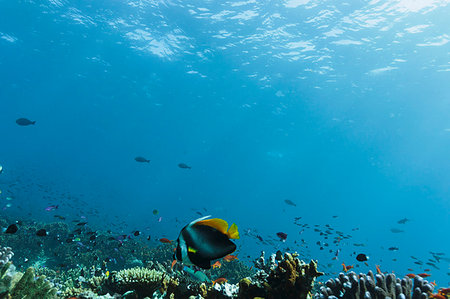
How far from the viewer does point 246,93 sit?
37938 mm

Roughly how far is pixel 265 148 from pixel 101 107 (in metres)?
42.7

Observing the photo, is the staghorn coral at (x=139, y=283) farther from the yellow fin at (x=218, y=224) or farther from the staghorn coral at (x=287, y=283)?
the yellow fin at (x=218, y=224)

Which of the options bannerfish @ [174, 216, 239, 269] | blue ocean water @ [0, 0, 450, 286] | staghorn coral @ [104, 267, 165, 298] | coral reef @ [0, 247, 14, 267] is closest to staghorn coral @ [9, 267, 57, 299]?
staghorn coral @ [104, 267, 165, 298]

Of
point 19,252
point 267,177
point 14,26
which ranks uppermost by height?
point 14,26

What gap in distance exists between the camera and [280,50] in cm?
2598

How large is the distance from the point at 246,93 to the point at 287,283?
36.3 metres

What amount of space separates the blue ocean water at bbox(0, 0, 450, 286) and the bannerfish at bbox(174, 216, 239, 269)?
12905 mm

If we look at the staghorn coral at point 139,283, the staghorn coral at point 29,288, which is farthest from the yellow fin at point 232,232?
the staghorn coral at point 139,283

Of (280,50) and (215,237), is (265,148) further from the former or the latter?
(215,237)

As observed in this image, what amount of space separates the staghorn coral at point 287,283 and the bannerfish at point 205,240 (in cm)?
182

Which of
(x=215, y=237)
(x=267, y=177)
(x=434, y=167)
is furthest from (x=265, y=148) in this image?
(x=215, y=237)

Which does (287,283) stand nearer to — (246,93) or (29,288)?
(29,288)

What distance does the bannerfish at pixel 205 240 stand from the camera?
1794 millimetres

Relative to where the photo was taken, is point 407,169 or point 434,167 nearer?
point 434,167
